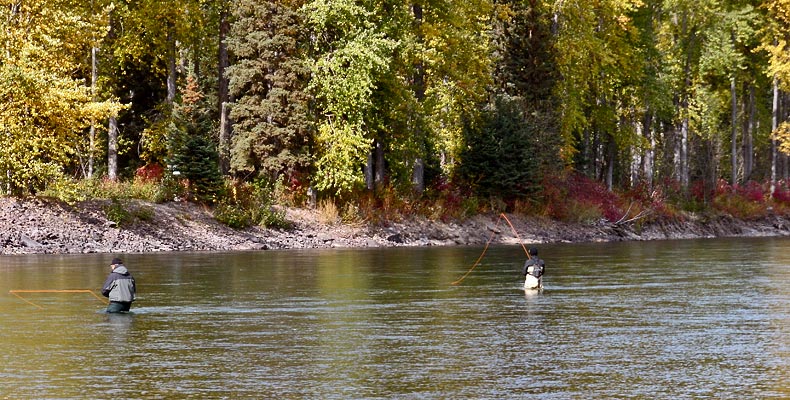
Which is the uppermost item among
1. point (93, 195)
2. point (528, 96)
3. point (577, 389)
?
point (528, 96)

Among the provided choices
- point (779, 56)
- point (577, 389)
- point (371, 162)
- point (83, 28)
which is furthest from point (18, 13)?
point (779, 56)

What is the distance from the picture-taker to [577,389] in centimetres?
1600

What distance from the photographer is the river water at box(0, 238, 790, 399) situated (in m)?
16.3

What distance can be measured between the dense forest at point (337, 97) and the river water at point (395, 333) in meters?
12.0

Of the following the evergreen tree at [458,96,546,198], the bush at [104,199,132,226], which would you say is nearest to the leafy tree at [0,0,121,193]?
the bush at [104,199,132,226]

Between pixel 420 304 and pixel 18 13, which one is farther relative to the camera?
pixel 18 13

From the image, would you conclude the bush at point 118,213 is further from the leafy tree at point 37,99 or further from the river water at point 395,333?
the river water at point 395,333

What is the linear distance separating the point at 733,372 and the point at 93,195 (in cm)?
3456

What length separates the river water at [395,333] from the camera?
16328 mm

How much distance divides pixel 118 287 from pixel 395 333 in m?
6.19

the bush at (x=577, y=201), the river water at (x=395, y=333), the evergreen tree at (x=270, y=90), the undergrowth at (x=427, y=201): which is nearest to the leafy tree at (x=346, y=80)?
the evergreen tree at (x=270, y=90)

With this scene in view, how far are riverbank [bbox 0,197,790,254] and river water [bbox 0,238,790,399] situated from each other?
583 centimetres

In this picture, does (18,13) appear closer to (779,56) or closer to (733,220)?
(733,220)

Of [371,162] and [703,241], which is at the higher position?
[371,162]
